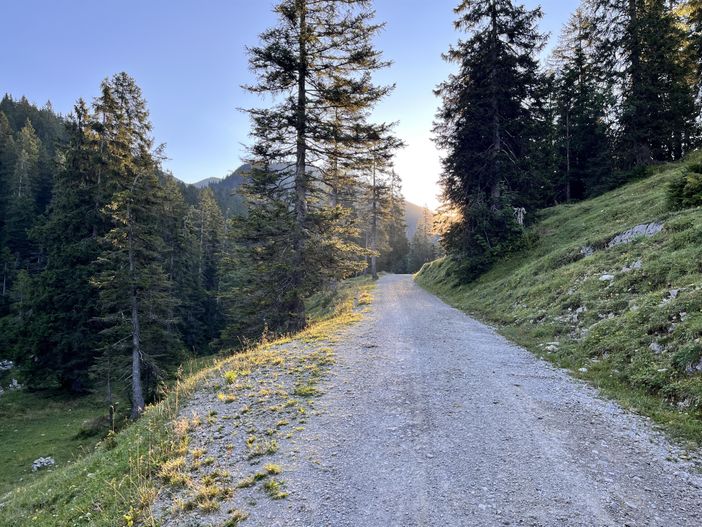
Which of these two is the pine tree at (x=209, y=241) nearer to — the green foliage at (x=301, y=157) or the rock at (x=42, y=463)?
the rock at (x=42, y=463)

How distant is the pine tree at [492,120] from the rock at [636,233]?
749cm

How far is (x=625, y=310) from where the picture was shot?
8.20 metres

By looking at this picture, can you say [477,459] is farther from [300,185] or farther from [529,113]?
[529,113]

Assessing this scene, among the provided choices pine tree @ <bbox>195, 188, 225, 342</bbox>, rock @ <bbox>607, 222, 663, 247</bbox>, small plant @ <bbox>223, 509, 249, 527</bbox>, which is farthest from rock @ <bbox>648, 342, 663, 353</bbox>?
pine tree @ <bbox>195, 188, 225, 342</bbox>

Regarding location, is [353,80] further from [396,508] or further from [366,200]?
[366,200]

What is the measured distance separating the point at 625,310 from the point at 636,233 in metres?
5.04

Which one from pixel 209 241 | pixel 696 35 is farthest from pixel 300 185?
pixel 209 241

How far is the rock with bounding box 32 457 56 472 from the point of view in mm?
16359

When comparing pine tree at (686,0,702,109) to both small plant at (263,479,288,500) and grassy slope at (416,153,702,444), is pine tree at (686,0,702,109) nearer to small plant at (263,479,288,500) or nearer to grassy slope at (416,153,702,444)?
grassy slope at (416,153,702,444)

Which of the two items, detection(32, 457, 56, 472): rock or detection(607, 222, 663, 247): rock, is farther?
detection(32, 457, 56, 472): rock

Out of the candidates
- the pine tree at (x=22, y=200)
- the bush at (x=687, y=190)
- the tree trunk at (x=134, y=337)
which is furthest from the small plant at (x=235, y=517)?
the pine tree at (x=22, y=200)

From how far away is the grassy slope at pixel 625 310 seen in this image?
574cm

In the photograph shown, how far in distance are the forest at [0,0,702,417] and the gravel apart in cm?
860

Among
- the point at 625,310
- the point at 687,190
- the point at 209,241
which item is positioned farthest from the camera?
the point at 209,241
